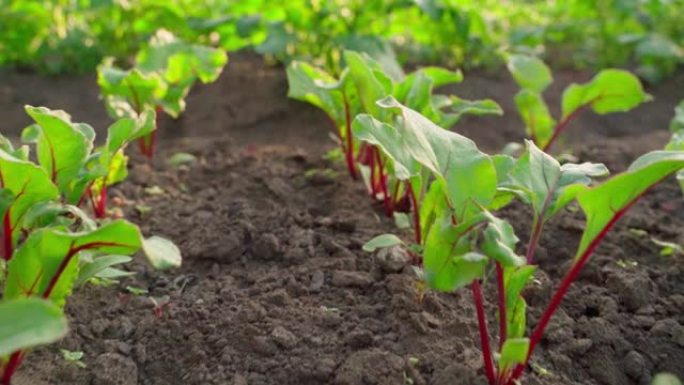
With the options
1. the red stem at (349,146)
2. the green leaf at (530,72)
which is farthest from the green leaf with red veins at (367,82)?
the green leaf at (530,72)

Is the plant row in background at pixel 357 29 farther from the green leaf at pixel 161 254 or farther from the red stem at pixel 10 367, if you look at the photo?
the red stem at pixel 10 367

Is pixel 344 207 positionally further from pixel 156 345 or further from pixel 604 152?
pixel 604 152

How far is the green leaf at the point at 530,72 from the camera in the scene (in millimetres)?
3336

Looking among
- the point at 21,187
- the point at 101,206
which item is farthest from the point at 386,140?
the point at 101,206

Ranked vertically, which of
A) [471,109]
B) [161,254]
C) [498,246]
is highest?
[498,246]

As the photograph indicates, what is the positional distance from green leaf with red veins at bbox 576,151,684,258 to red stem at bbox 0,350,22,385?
1.31m

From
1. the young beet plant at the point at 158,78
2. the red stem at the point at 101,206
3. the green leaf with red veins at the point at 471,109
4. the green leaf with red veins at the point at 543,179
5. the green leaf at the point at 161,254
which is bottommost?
the red stem at the point at 101,206

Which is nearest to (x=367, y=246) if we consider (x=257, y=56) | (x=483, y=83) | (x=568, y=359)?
(x=568, y=359)

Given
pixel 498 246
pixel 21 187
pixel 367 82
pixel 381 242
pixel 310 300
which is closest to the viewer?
pixel 498 246

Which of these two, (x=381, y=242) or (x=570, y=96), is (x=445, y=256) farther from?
(x=570, y=96)

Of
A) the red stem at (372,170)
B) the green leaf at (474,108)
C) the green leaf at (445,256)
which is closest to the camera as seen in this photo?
the green leaf at (445,256)

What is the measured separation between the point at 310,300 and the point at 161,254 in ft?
1.93

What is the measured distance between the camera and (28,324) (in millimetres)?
1375

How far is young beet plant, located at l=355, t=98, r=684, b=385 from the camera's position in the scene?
1.78m
